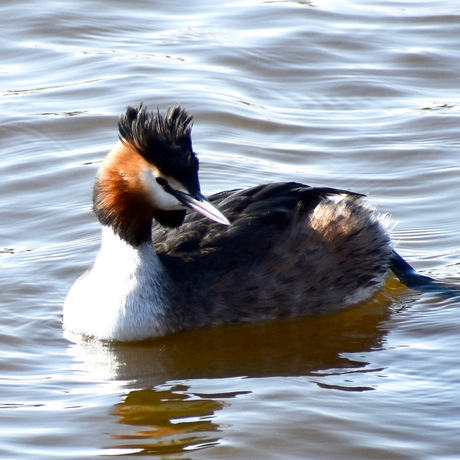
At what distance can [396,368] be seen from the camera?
7.50 meters

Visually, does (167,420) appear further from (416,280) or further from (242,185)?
(242,185)

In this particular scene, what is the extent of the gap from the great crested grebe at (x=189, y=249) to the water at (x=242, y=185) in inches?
6.4

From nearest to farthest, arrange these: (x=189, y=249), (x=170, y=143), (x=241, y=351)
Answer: (x=170, y=143), (x=241, y=351), (x=189, y=249)

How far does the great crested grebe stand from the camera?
7.70 metres

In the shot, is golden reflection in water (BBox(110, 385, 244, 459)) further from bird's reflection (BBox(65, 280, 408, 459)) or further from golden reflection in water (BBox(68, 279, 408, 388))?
golden reflection in water (BBox(68, 279, 408, 388))

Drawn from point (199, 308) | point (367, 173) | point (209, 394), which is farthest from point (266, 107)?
point (209, 394)

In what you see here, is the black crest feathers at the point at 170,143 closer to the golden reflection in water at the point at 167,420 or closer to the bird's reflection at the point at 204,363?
the bird's reflection at the point at 204,363

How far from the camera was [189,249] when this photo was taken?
8.28 m

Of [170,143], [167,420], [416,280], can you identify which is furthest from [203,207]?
[416,280]

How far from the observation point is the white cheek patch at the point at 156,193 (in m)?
7.73

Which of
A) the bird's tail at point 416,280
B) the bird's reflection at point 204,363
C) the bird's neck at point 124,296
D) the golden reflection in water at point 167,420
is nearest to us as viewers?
the golden reflection in water at point 167,420

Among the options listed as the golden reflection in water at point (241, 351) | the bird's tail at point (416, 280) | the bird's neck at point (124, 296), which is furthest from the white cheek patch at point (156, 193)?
the bird's tail at point (416, 280)

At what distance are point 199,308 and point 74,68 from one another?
5795 millimetres

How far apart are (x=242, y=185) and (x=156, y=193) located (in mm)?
2890
